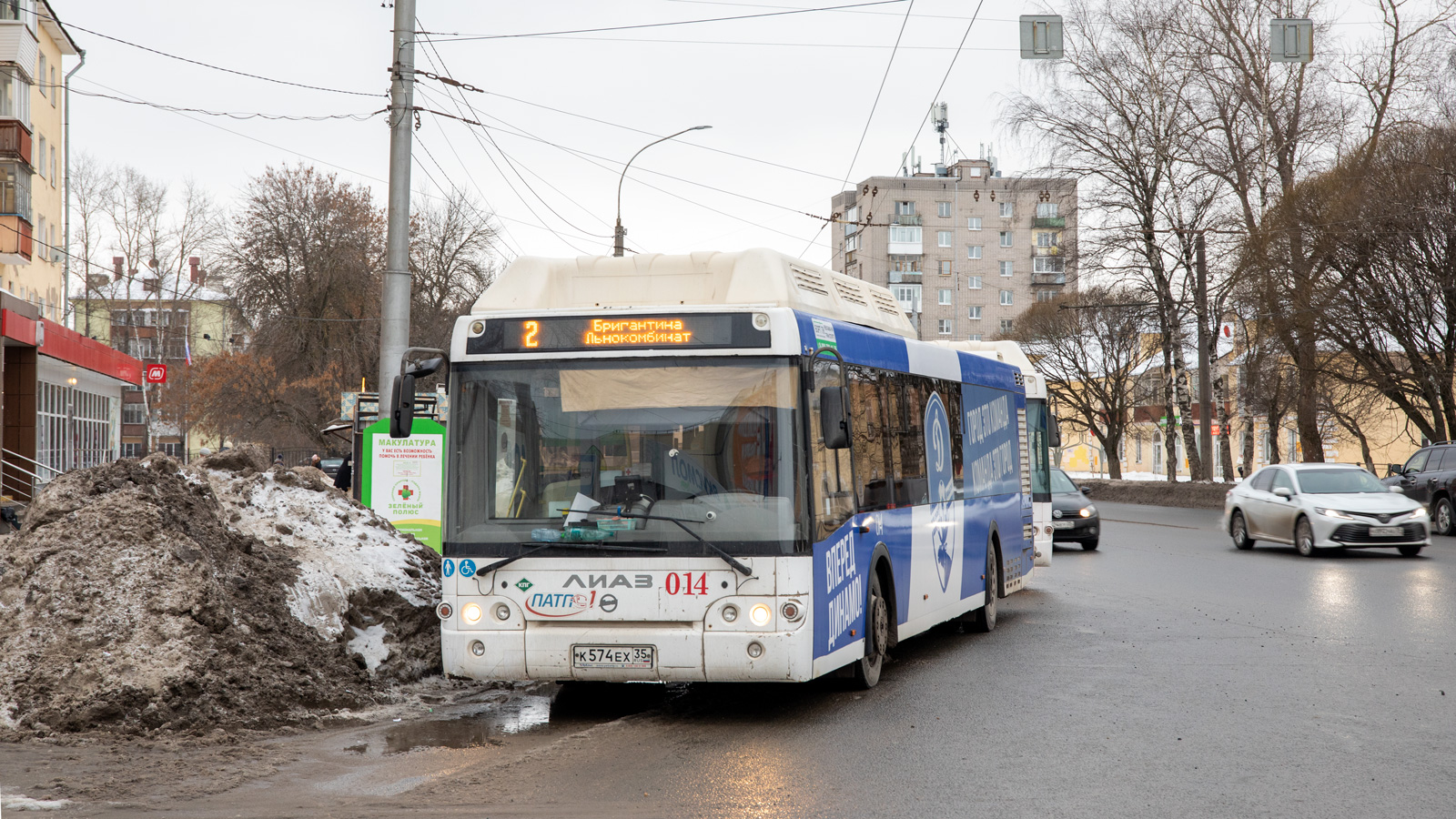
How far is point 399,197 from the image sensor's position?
48.2 feet

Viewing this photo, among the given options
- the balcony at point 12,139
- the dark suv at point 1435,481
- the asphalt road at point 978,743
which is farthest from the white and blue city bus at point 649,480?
the balcony at point 12,139

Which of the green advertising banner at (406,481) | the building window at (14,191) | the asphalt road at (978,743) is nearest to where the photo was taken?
the asphalt road at (978,743)

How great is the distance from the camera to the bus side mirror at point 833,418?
26.6 ft

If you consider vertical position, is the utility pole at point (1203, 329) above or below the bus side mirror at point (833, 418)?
above

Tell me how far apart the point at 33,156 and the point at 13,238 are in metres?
8.27

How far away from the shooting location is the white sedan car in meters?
21.0

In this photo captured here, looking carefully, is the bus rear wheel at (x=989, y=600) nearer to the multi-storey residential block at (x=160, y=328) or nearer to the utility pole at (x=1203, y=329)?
the utility pole at (x=1203, y=329)

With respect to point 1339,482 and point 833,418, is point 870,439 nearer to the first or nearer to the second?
point 833,418

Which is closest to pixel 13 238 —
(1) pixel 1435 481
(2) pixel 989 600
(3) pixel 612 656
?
(2) pixel 989 600

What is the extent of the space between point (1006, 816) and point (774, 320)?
3507 mm

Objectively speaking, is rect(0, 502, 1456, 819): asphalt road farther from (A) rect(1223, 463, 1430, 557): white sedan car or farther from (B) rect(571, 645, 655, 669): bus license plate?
(A) rect(1223, 463, 1430, 557): white sedan car

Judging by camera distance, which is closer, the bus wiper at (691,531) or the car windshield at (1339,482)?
the bus wiper at (691,531)

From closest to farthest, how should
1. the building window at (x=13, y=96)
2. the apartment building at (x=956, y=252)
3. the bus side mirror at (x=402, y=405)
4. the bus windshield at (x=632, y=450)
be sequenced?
the bus windshield at (x=632, y=450) < the bus side mirror at (x=402, y=405) < the building window at (x=13, y=96) < the apartment building at (x=956, y=252)

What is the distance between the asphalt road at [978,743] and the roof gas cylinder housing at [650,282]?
2624 millimetres
